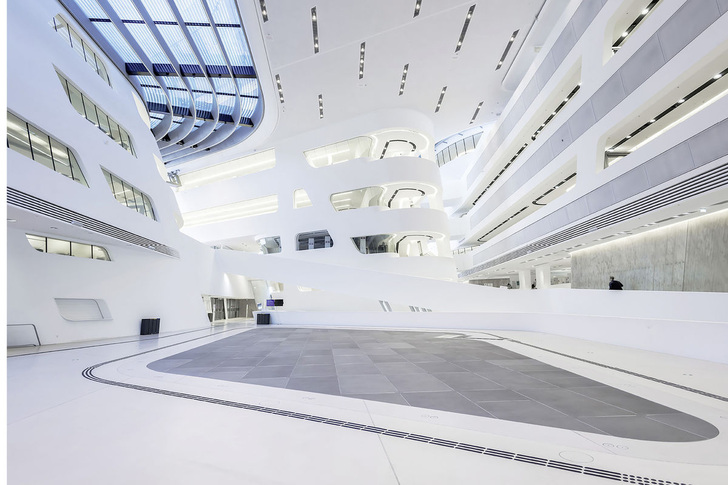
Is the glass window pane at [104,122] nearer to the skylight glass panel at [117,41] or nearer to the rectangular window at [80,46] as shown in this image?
the rectangular window at [80,46]

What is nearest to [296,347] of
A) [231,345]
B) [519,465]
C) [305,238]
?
[231,345]

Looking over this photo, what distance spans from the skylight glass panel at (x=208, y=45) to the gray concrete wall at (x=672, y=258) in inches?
702

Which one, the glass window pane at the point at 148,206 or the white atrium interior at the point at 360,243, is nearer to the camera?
the white atrium interior at the point at 360,243

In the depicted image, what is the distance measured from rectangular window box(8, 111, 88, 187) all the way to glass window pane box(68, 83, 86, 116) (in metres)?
1.93

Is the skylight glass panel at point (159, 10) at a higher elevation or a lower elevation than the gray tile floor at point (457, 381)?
higher

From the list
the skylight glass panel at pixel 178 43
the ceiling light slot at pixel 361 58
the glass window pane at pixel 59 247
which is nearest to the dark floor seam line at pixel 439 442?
the glass window pane at pixel 59 247

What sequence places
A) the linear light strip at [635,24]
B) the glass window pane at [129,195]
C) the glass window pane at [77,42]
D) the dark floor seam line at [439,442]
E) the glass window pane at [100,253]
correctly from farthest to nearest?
the glass window pane at [129,195] < the glass window pane at [100,253] < the glass window pane at [77,42] < the linear light strip at [635,24] < the dark floor seam line at [439,442]

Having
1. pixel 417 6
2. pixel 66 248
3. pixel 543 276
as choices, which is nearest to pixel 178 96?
pixel 66 248

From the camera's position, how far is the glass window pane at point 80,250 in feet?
39.7

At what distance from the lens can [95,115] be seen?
12969 mm

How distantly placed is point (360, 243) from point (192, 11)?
48.9ft

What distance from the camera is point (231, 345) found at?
1048 centimetres

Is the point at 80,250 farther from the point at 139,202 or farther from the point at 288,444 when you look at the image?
the point at 288,444

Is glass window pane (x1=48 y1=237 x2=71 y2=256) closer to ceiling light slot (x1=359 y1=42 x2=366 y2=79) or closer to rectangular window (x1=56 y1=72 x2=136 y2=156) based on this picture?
rectangular window (x1=56 y1=72 x2=136 y2=156)
